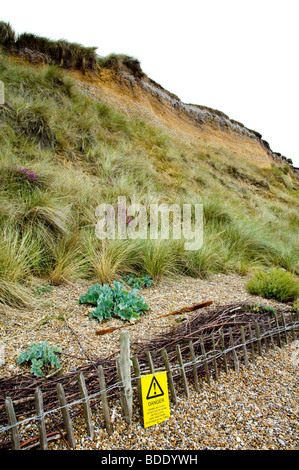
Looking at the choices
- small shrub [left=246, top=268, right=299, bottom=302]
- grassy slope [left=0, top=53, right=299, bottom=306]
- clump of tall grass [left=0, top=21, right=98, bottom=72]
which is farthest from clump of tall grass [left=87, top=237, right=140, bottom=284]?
clump of tall grass [left=0, top=21, right=98, bottom=72]

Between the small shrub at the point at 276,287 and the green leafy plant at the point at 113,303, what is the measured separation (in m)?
1.95

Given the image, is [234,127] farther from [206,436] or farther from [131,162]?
[206,436]

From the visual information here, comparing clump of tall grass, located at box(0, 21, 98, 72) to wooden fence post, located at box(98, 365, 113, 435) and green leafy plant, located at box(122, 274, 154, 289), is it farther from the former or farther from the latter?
wooden fence post, located at box(98, 365, 113, 435)

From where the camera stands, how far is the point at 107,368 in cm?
186

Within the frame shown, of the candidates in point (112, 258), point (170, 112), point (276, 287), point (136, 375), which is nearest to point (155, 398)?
point (136, 375)

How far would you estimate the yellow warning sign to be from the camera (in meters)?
1.61

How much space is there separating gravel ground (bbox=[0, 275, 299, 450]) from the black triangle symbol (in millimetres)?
167

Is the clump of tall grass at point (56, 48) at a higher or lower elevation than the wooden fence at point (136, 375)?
higher

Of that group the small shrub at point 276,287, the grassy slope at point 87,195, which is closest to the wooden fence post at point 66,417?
the grassy slope at point 87,195

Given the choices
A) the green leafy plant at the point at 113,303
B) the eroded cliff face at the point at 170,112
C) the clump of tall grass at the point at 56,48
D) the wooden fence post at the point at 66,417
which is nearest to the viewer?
the wooden fence post at the point at 66,417

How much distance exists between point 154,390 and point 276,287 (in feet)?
9.56

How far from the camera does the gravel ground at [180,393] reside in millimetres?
1559

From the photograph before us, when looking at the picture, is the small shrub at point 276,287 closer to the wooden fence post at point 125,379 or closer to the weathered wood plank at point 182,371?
the weathered wood plank at point 182,371

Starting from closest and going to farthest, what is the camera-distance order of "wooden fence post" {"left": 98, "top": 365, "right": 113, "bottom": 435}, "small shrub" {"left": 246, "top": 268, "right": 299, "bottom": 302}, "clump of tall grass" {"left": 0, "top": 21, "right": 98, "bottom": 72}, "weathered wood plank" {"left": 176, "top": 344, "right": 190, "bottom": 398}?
"wooden fence post" {"left": 98, "top": 365, "right": 113, "bottom": 435} < "weathered wood plank" {"left": 176, "top": 344, "right": 190, "bottom": 398} < "small shrub" {"left": 246, "top": 268, "right": 299, "bottom": 302} < "clump of tall grass" {"left": 0, "top": 21, "right": 98, "bottom": 72}
